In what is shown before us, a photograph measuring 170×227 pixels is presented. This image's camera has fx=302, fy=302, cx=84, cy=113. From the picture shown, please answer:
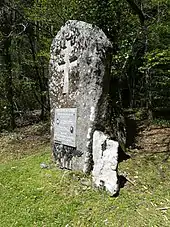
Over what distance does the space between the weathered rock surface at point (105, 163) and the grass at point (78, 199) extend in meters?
0.13

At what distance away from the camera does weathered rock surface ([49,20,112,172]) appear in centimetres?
427

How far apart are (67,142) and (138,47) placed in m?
5.99

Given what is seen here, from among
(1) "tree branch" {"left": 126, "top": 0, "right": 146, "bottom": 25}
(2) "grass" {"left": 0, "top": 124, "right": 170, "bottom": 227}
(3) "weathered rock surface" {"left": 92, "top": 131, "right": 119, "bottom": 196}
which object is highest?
(1) "tree branch" {"left": 126, "top": 0, "right": 146, "bottom": 25}

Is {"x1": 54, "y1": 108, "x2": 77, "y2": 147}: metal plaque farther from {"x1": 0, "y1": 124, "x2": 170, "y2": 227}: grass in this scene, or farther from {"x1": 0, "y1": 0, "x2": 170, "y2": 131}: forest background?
{"x1": 0, "y1": 0, "x2": 170, "y2": 131}: forest background

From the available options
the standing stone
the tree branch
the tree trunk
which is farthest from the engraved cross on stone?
the tree trunk

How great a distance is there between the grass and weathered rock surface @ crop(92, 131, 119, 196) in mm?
133

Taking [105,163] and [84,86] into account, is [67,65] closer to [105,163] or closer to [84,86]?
[84,86]

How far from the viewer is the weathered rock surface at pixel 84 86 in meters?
4.27

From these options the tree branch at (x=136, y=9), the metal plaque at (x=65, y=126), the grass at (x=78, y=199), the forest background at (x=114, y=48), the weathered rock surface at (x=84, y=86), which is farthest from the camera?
the tree branch at (x=136, y=9)

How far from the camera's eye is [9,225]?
11.8 ft

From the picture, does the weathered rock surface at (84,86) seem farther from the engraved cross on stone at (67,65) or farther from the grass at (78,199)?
the grass at (78,199)

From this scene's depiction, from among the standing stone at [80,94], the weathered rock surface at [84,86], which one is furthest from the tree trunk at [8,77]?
the weathered rock surface at [84,86]

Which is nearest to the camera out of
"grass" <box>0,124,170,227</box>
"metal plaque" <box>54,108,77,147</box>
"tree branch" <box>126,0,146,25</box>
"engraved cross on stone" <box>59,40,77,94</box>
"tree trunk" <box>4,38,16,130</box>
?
"grass" <box>0,124,170,227</box>

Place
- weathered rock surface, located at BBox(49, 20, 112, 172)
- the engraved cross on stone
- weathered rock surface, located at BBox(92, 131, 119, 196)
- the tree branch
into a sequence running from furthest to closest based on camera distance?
the tree branch, the engraved cross on stone, weathered rock surface, located at BBox(49, 20, 112, 172), weathered rock surface, located at BBox(92, 131, 119, 196)
